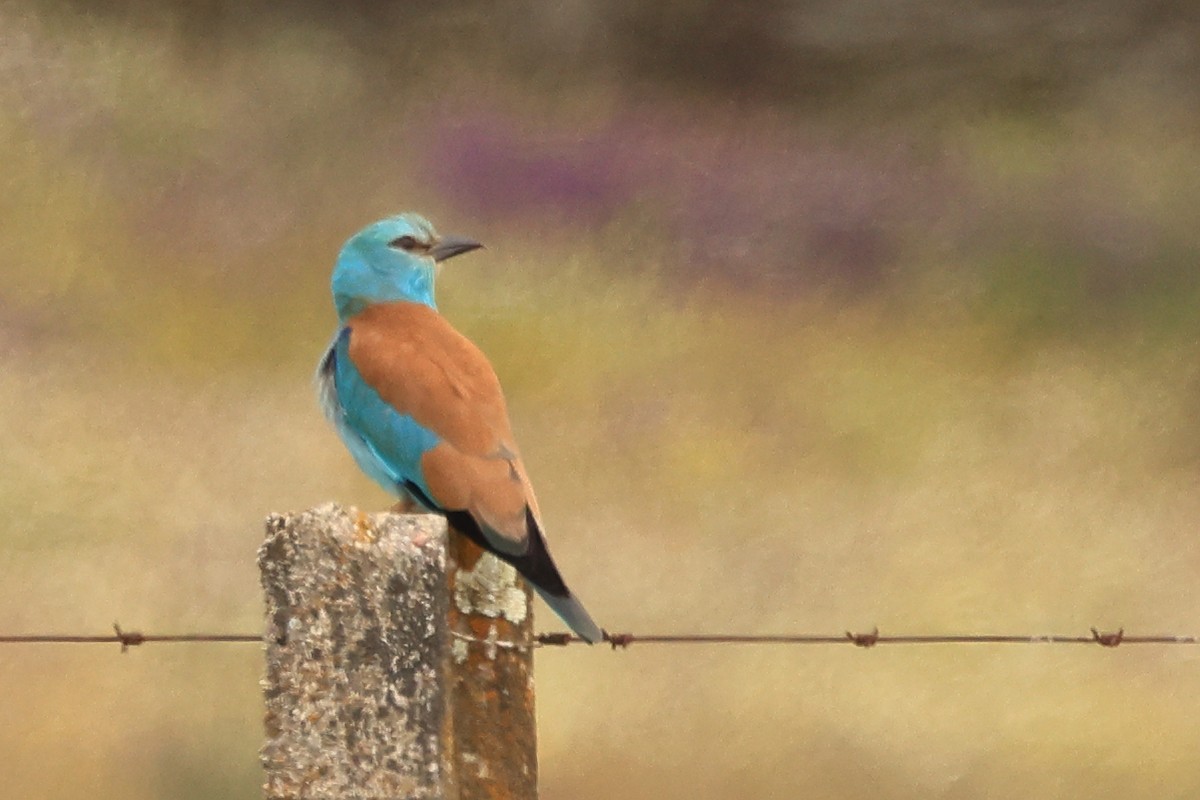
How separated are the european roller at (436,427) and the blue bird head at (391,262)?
0.06 meters

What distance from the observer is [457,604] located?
2.18 m

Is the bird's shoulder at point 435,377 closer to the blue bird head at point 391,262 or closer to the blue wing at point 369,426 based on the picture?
the blue wing at point 369,426

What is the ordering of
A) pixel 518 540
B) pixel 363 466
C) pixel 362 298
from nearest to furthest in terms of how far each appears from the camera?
pixel 518 540 → pixel 363 466 → pixel 362 298

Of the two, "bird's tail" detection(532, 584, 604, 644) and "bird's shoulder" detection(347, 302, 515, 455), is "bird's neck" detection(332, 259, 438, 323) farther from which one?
"bird's tail" detection(532, 584, 604, 644)

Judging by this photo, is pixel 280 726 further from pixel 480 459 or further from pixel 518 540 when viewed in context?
pixel 480 459

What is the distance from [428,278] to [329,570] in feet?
6.10

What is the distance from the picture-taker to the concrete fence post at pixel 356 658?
6.51ft

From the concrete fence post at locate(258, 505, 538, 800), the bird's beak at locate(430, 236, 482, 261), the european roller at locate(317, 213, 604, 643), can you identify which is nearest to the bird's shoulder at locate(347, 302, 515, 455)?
the european roller at locate(317, 213, 604, 643)

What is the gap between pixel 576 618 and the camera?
241 cm

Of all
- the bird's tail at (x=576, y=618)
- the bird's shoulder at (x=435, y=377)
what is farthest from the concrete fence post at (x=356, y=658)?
the bird's shoulder at (x=435, y=377)

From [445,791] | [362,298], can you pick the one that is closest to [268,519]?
[445,791]

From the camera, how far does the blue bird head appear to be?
142 inches

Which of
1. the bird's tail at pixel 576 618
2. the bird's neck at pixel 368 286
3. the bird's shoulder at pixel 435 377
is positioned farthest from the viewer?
the bird's neck at pixel 368 286

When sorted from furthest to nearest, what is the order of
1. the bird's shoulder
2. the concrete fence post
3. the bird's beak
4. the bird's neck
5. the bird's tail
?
the bird's beak, the bird's neck, the bird's shoulder, the bird's tail, the concrete fence post
